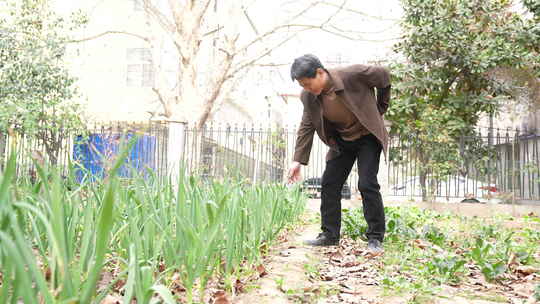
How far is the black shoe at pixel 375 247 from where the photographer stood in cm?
381

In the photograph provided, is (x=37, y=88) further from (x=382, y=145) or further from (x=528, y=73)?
(x=528, y=73)

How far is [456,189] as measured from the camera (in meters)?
12.0

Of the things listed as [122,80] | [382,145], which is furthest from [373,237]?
[122,80]

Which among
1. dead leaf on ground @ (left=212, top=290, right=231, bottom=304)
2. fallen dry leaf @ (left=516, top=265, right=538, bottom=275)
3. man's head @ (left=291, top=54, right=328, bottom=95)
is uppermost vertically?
man's head @ (left=291, top=54, right=328, bottom=95)

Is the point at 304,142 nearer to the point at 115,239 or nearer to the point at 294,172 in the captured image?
the point at 294,172

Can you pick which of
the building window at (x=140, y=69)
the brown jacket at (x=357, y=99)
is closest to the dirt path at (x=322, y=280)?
the brown jacket at (x=357, y=99)

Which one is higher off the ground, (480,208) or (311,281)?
(311,281)

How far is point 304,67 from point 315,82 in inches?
6.5

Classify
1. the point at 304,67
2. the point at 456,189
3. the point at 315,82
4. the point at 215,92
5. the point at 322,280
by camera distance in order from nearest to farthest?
the point at 322,280 → the point at 304,67 → the point at 315,82 → the point at 456,189 → the point at 215,92

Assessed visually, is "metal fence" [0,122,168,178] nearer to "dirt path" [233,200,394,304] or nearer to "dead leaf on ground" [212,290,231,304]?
"dead leaf on ground" [212,290,231,304]

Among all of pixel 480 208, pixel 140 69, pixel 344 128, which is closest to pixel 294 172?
pixel 344 128

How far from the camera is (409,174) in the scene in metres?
12.9

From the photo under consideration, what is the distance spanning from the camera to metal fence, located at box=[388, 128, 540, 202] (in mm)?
11734

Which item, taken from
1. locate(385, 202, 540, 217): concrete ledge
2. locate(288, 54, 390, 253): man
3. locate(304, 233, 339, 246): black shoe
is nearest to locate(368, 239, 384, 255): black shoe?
locate(288, 54, 390, 253): man
